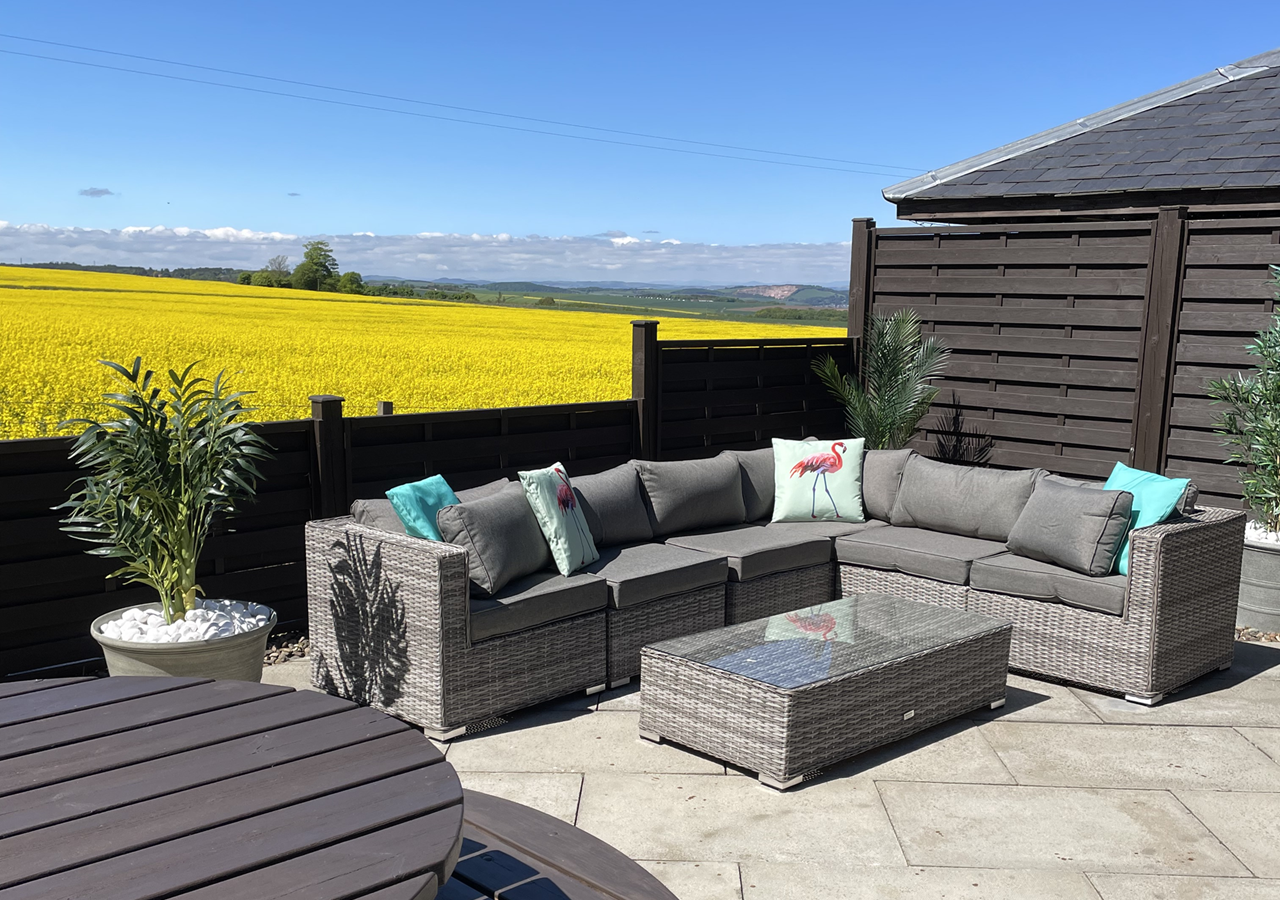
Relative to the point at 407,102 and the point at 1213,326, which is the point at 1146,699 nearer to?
the point at 1213,326

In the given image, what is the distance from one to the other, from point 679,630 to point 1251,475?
10.7 ft

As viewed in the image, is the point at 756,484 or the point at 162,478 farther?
the point at 756,484

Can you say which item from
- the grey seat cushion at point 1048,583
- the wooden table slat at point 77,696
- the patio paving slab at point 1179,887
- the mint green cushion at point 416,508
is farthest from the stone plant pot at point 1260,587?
the wooden table slat at point 77,696

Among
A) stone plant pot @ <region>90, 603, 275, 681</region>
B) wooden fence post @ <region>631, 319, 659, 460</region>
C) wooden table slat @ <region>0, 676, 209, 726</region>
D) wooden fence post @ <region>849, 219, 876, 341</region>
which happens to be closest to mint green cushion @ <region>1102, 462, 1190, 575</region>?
wooden fence post @ <region>631, 319, 659, 460</region>

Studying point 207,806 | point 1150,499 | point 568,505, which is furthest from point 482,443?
point 207,806

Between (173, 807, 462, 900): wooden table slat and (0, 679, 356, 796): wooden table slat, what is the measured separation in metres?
0.51

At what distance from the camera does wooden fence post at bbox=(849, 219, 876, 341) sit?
6.97 m

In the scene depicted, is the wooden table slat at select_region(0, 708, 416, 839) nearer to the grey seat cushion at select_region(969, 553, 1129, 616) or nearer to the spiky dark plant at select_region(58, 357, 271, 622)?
the spiky dark plant at select_region(58, 357, 271, 622)

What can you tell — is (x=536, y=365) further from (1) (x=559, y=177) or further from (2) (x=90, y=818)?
(1) (x=559, y=177)

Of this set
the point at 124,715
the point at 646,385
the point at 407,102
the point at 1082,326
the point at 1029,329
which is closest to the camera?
the point at 124,715

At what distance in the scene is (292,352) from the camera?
11.4 m

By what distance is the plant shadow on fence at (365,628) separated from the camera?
3.78 meters

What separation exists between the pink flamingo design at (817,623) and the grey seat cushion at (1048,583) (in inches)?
34.0

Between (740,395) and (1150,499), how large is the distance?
8.70ft
